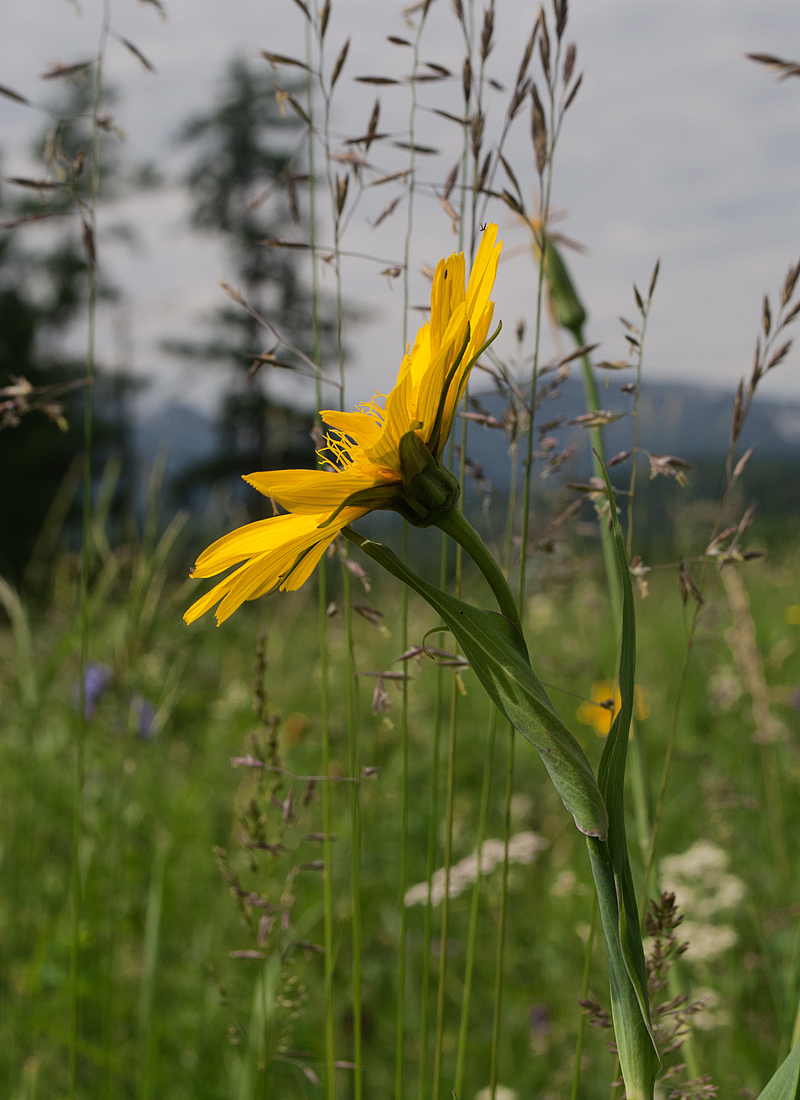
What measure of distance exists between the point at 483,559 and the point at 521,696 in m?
0.10

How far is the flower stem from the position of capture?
0.57 metres

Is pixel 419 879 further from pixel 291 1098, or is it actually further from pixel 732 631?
pixel 732 631

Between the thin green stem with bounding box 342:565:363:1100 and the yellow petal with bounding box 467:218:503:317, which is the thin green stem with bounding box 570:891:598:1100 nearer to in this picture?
the thin green stem with bounding box 342:565:363:1100

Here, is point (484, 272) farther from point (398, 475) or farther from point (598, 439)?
point (598, 439)

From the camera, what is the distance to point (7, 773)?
2.88m

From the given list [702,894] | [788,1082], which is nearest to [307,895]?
[702,894]

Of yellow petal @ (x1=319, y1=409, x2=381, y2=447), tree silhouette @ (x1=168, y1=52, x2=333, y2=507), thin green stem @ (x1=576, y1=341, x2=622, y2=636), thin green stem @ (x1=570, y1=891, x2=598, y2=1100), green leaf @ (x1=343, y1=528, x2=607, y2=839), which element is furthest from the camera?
tree silhouette @ (x1=168, y1=52, x2=333, y2=507)

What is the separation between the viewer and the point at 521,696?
56 cm

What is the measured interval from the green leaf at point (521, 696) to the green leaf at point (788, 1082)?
22cm

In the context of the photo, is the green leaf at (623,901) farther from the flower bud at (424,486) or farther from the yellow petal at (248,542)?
the yellow petal at (248,542)

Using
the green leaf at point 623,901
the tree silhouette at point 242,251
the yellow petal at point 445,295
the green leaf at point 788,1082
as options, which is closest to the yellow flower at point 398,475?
the yellow petal at point 445,295

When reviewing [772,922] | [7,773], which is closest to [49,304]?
[7,773]

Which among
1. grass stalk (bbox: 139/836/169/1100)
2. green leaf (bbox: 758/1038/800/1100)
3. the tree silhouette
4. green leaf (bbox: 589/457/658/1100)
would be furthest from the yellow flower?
the tree silhouette

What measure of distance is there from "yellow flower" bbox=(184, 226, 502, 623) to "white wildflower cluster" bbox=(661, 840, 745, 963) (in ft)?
4.98
